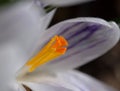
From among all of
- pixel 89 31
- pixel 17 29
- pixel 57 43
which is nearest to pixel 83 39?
pixel 89 31

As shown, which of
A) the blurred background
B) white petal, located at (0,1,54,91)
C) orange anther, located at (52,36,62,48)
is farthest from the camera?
the blurred background

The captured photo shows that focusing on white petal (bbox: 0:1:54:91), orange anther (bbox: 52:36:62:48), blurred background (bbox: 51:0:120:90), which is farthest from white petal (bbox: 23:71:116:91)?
blurred background (bbox: 51:0:120:90)

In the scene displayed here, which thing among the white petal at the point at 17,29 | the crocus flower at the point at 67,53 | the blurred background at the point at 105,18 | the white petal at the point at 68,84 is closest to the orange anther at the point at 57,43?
the crocus flower at the point at 67,53

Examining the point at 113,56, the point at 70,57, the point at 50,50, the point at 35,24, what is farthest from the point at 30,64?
the point at 113,56

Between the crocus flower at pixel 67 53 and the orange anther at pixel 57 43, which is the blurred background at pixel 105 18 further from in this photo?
the orange anther at pixel 57 43

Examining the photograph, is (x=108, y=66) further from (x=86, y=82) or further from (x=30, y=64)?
(x=30, y=64)

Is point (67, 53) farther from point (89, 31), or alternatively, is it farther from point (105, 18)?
point (105, 18)

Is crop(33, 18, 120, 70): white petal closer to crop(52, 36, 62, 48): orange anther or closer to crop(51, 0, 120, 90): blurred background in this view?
crop(52, 36, 62, 48): orange anther
